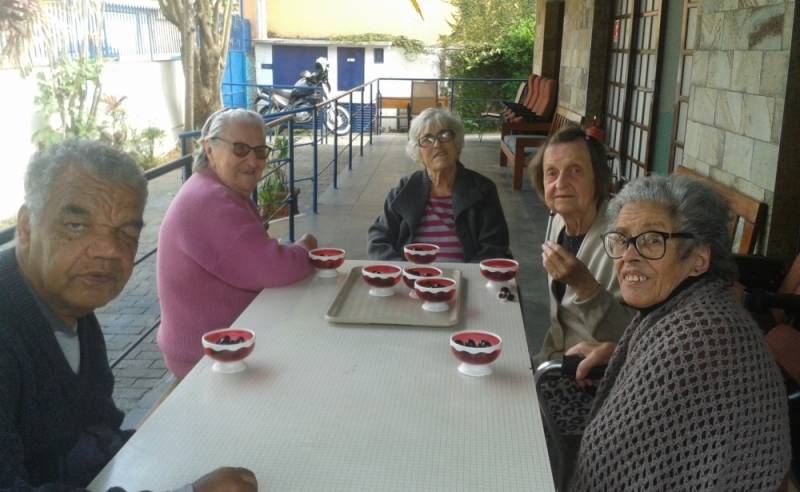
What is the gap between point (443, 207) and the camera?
2943mm

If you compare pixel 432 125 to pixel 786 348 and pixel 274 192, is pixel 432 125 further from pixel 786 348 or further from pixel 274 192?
pixel 274 192

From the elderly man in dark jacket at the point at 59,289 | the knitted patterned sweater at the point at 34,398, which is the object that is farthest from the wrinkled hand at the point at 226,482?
the knitted patterned sweater at the point at 34,398

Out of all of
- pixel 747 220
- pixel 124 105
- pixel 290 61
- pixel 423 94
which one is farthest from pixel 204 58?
pixel 747 220

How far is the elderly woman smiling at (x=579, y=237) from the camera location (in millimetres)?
2059

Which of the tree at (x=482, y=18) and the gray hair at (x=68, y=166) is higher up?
the tree at (x=482, y=18)

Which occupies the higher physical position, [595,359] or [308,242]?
[308,242]

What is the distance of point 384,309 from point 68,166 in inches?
37.4

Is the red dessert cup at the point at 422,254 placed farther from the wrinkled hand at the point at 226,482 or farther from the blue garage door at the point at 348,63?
the blue garage door at the point at 348,63

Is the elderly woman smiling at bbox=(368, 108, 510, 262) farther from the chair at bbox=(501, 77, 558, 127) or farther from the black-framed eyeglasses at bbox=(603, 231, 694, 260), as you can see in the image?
the chair at bbox=(501, 77, 558, 127)

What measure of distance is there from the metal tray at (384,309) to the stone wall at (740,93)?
1.61 meters

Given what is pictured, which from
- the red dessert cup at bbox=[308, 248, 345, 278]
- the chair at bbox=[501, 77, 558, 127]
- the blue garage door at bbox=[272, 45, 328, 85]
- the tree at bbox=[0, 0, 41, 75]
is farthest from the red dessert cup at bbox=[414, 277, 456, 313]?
the blue garage door at bbox=[272, 45, 328, 85]

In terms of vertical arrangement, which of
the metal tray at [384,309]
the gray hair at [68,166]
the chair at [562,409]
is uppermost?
the gray hair at [68,166]

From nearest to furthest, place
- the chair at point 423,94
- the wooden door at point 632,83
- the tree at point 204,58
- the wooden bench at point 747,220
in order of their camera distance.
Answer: the wooden bench at point 747,220 → the wooden door at point 632,83 → the tree at point 204,58 → the chair at point 423,94

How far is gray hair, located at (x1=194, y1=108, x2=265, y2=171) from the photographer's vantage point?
2.40 meters
